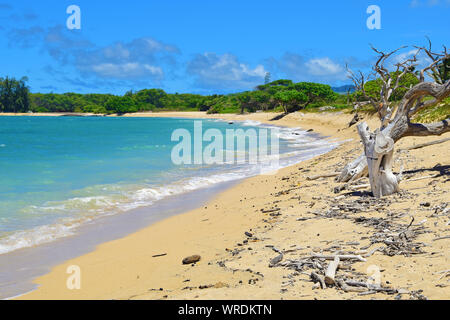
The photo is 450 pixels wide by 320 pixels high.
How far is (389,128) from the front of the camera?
959cm

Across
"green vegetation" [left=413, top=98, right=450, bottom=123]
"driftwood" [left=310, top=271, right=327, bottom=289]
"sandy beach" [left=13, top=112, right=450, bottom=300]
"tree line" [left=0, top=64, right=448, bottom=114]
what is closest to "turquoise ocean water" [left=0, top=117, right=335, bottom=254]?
"sandy beach" [left=13, top=112, right=450, bottom=300]

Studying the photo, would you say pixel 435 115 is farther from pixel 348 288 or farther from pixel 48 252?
pixel 48 252

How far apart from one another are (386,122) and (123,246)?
678cm

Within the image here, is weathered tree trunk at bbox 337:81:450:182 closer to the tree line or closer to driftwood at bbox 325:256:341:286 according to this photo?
driftwood at bbox 325:256:341:286

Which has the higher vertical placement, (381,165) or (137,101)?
(137,101)

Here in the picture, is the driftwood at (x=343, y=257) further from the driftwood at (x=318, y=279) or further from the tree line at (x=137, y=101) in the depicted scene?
the tree line at (x=137, y=101)

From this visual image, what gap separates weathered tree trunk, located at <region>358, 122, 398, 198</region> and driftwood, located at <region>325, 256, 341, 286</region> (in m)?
3.87

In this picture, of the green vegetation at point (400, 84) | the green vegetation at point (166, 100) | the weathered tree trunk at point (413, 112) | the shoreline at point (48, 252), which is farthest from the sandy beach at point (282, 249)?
the green vegetation at point (166, 100)

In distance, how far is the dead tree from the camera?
8547 millimetres

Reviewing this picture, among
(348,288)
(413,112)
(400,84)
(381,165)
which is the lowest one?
(348,288)

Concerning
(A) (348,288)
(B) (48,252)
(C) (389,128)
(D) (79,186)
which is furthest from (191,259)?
(D) (79,186)

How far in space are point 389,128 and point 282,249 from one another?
489cm

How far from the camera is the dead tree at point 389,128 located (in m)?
8.55

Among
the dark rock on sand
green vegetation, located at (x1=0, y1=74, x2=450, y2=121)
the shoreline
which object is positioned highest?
green vegetation, located at (x1=0, y1=74, x2=450, y2=121)
